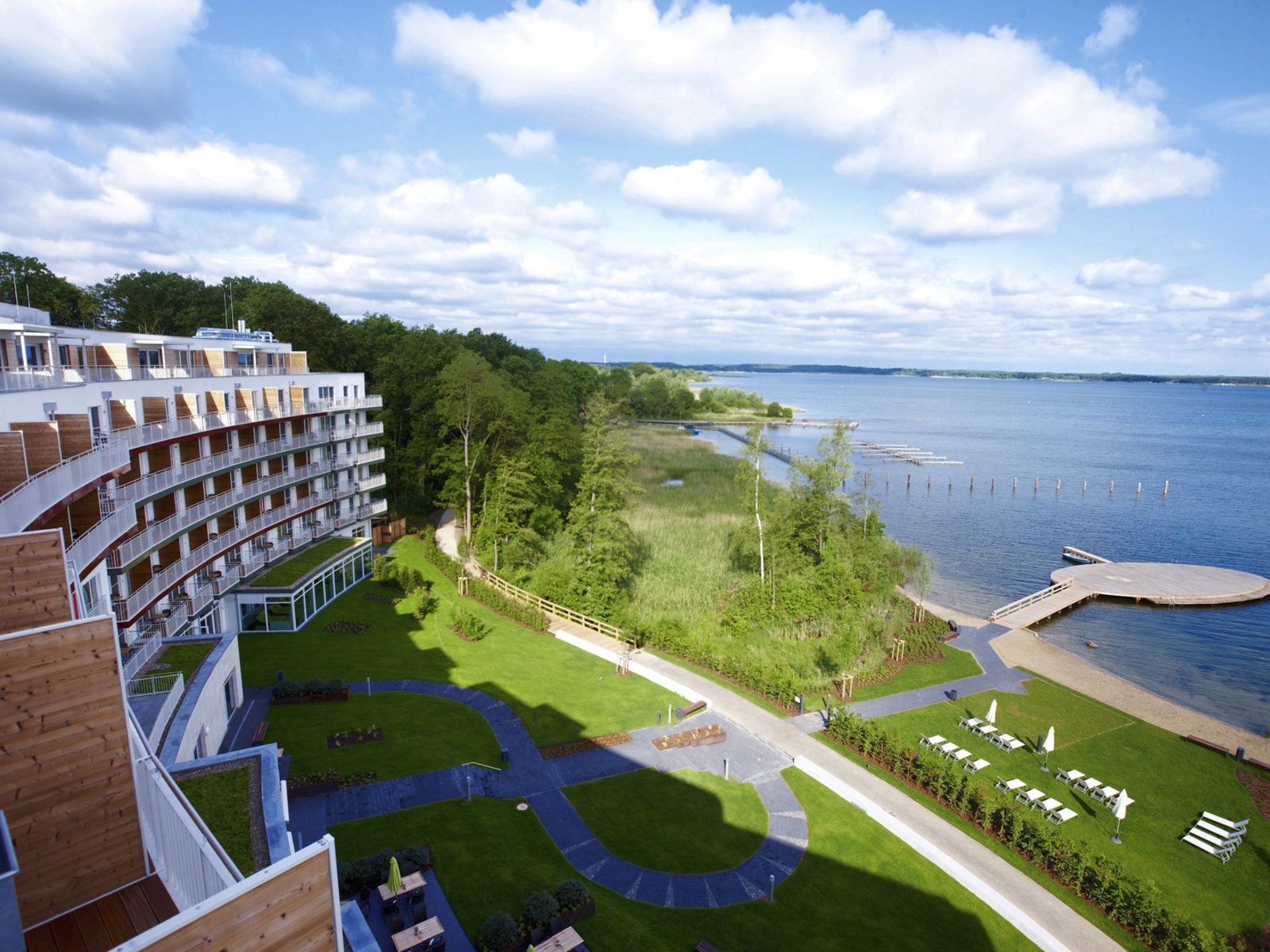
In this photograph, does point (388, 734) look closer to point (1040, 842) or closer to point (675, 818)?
point (675, 818)

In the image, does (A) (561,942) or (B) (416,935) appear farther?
(A) (561,942)

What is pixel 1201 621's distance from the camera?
131 feet

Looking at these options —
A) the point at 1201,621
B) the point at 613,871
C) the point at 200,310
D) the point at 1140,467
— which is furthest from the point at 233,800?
the point at 1140,467

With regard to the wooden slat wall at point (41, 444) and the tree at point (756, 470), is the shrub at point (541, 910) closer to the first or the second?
the wooden slat wall at point (41, 444)

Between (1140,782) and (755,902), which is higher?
(755,902)

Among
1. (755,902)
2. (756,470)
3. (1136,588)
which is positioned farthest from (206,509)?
(1136,588)

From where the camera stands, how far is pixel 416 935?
13.7 metres

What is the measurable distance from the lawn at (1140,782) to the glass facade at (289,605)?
84.5 ft

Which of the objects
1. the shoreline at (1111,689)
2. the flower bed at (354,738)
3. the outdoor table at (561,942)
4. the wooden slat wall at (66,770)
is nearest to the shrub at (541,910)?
the outdoor table at (561,942)

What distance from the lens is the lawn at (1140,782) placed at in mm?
17844

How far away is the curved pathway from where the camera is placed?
55.2ft

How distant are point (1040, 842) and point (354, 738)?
19.9 metres

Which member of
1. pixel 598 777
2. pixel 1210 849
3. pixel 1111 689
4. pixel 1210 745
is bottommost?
pixel 1111 689

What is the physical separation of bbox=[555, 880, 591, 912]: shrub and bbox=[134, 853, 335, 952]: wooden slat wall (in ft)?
32.8
